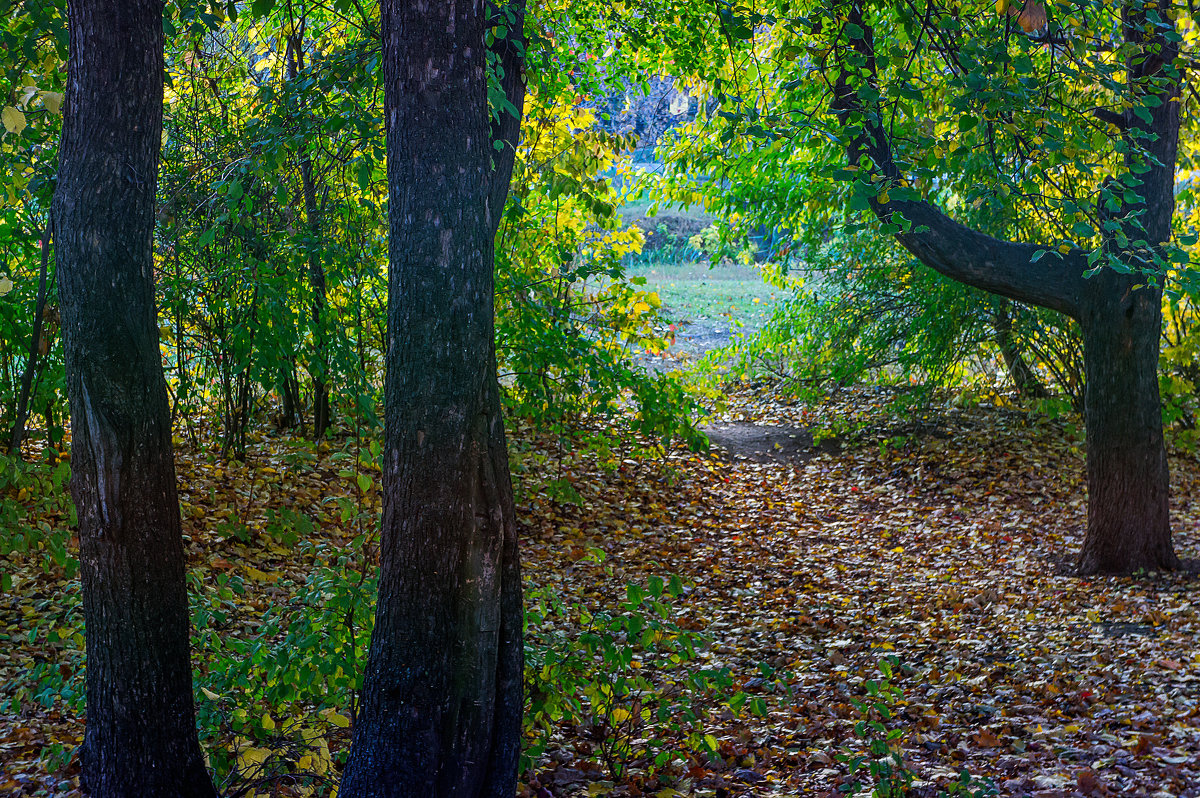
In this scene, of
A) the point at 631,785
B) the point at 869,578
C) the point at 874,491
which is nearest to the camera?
the point at 631,785

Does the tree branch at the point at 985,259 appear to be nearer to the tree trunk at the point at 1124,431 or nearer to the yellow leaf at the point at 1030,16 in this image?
the tree trunk at the point at 1124,431

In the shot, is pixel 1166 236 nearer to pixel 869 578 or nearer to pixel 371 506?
pixel 869 578

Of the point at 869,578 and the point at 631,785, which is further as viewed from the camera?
the point at 869,578

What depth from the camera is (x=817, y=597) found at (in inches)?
279

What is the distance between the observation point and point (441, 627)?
295 cm

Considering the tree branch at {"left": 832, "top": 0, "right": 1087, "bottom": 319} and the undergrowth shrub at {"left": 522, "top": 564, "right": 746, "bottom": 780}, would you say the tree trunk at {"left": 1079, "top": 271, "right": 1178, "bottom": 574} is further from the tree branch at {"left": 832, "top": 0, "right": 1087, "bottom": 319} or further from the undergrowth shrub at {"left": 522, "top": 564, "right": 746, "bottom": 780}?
the undergrowth shrub at {"left": 522, "top": 564, "right": 746, "bottom": 780}

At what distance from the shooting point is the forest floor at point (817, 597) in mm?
4039

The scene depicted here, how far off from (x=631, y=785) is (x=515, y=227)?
506 cm

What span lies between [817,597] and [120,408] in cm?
557

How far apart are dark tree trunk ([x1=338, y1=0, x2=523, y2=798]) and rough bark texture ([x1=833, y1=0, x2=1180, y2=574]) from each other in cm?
418

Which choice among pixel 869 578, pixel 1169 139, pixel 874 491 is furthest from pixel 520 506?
pixel 1169 139

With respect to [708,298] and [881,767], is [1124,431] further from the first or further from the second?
[708,298]

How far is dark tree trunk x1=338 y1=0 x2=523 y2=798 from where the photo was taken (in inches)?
114

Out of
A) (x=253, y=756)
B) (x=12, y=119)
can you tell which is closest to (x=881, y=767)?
(x=253, y=756)
